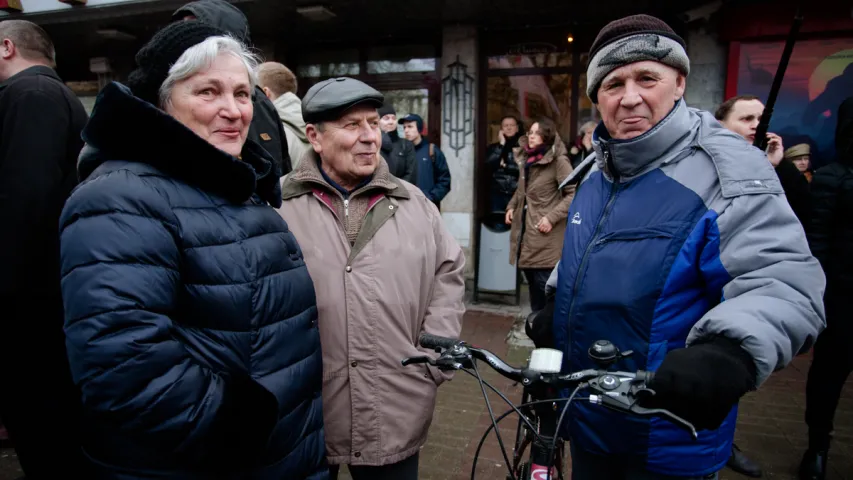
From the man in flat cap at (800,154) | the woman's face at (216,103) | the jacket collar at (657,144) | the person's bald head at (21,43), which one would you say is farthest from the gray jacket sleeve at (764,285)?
the man in flat cap at (800,154)

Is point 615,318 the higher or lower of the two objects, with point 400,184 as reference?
lower

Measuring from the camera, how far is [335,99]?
223 cm

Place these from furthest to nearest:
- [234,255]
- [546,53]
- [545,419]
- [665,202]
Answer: [546,53], [545,419], [665,202], [234,255]

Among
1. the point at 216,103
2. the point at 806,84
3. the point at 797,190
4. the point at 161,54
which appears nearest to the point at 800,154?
the point at 806,84

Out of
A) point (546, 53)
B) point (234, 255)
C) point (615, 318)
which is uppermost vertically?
point (546, 53)

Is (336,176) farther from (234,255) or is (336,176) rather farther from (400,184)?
(234,255)

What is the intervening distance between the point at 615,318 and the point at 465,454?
2.33 metres

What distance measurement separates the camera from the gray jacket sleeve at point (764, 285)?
4.52ft

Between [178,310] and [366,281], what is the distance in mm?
738

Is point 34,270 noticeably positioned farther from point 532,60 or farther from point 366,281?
point 532,60

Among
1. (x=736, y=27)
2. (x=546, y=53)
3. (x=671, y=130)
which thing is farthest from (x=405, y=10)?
(x=671, y=130)

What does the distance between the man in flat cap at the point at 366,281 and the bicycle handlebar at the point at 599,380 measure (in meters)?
0.56

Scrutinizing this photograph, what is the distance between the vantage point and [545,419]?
196cm

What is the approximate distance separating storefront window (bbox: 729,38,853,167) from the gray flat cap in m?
5.98
